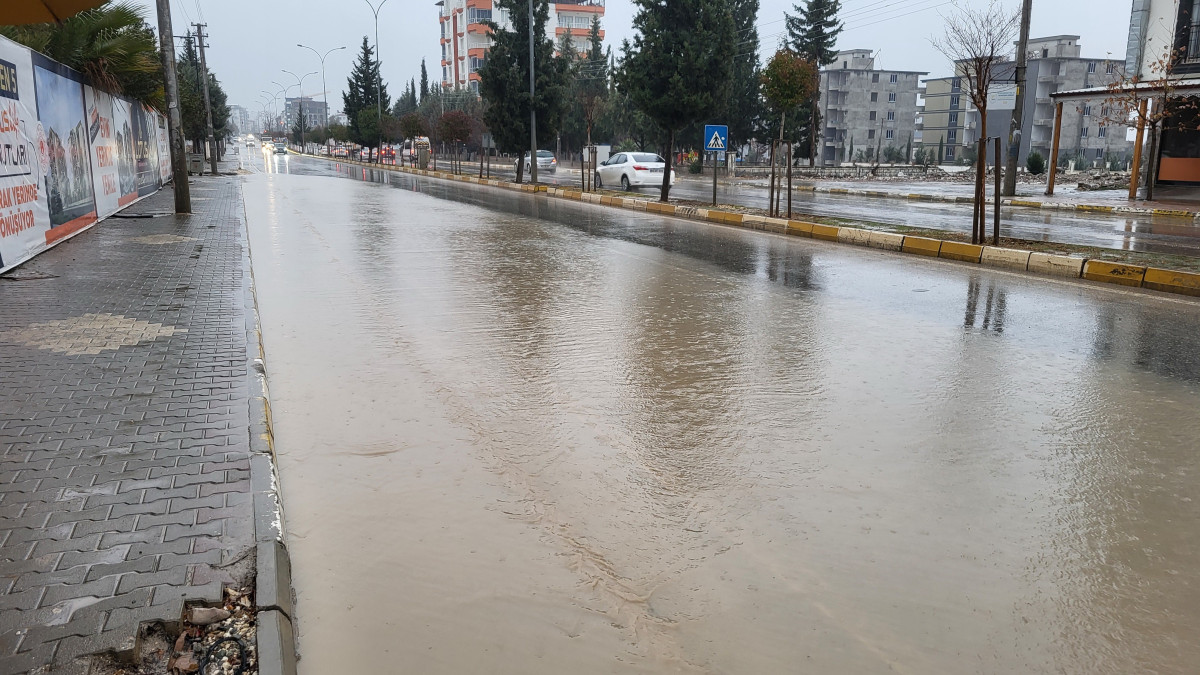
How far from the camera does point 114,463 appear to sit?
444cm

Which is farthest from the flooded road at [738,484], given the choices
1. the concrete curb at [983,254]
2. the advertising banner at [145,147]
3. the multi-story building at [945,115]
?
the multi-story building at [945,115]

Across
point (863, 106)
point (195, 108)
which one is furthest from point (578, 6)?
point (195, 108)

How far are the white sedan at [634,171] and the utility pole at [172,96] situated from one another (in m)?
16.1

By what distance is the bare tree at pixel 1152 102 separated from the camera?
2316 cm

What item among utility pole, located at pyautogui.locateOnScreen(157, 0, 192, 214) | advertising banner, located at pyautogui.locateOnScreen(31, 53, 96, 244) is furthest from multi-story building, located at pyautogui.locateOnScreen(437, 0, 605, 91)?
advertising banner, located at pyautogui.locateOnScreen(31, 53, 96, 244)

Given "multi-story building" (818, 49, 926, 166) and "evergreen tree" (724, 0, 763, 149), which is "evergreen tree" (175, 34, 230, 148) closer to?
"evergreen tree" (724, 0, 763, 149)

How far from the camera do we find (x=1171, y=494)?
170 inches

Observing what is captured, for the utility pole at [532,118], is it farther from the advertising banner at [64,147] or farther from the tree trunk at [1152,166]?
the tree trunk at [1152,166]

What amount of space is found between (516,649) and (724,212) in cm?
1803

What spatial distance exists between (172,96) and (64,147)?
5369 millimetres

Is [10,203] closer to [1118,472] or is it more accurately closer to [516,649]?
[516,649]

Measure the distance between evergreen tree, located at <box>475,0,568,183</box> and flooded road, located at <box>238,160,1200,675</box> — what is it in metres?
26.7

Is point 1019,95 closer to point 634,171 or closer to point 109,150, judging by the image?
point 634,171

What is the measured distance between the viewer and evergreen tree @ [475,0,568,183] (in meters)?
34.4
